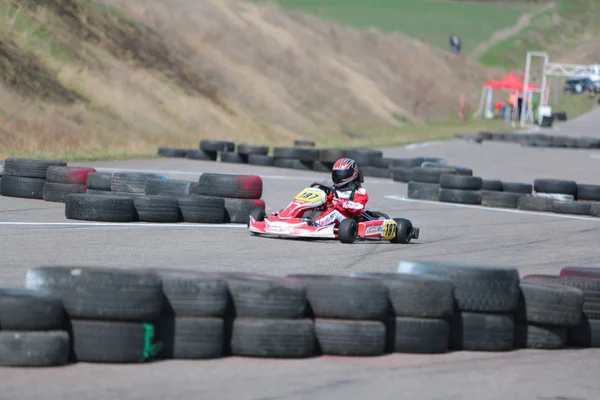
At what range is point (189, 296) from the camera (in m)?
5.99

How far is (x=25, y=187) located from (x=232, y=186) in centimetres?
364

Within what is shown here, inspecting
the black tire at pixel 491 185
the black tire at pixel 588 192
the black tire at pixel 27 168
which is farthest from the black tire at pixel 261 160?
the black tire at pixel 27 168

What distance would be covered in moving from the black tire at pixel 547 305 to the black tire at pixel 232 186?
673cm

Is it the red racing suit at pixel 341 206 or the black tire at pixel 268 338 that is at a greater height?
the red racing suit at pixel 341 206

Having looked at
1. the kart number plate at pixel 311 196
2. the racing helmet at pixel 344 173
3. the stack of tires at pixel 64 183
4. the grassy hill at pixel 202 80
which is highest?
the grassy hill at pixel 202 80

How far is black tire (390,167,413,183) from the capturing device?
72.8 ft

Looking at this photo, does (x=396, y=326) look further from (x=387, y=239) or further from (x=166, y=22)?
(x=166, y=22)

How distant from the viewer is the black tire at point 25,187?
15.2 metres

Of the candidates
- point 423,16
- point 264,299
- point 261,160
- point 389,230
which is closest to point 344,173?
point 389,230

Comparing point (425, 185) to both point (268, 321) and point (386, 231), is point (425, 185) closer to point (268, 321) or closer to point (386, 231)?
point (386, 231)

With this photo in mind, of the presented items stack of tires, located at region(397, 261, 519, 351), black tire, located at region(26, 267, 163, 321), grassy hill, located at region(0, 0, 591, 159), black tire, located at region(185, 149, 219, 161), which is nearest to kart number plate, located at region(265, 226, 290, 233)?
stack of tires, located at region(397, 261, 519, 351)

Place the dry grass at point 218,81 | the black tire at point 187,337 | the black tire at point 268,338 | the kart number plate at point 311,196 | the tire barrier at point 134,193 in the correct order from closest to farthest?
the black tire at point 187,337 → the black tire at point 268,338 → the kart number plate at point 311,196 → the tire barrier at point 134,193 → the dry grass at point 218,81

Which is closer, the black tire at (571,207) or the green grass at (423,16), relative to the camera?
the black tire at (571,207)

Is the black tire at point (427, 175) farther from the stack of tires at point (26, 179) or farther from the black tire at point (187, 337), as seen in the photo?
the black tire at point (187, 337)
